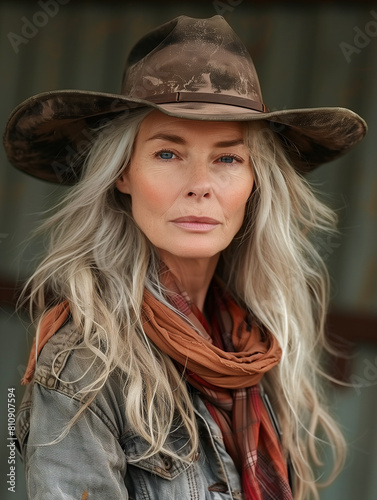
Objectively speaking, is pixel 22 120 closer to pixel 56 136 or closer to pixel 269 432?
pixel 56 136

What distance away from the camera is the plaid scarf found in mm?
2059

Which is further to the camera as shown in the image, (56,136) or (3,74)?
(3,74)

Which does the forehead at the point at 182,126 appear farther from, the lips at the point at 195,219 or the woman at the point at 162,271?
the lips at the point at 195,219

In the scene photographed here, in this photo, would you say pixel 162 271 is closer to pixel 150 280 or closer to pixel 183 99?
pixel 150 280

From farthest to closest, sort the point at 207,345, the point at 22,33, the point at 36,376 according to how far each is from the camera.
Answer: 1. the point at 22,33
2. the point at 207,345
3. the point at 36,376

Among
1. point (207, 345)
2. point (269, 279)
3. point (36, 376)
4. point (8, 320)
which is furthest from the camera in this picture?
point (8, 320)

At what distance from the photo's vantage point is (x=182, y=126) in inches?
80.3

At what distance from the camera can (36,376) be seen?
1.93 m

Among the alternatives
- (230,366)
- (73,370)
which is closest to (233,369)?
(230,366)

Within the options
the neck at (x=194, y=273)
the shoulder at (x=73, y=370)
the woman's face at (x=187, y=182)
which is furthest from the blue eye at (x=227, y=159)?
→ the shoulder at (x=73, y=370)

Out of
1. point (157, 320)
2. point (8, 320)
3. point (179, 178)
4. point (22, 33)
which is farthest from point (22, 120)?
point (8, 320)

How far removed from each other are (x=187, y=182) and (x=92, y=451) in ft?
2.37

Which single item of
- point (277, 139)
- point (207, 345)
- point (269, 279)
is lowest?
point (207, 345)

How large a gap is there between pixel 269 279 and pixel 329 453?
1.55 meters
